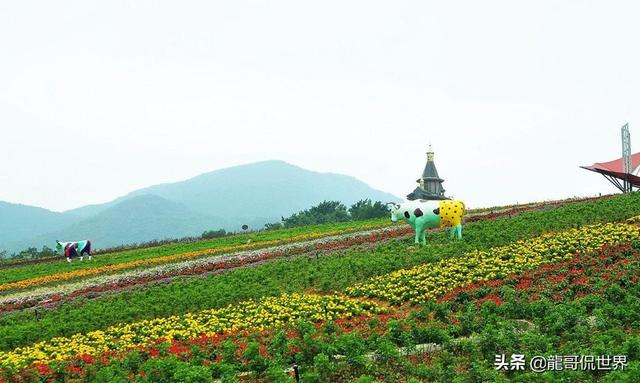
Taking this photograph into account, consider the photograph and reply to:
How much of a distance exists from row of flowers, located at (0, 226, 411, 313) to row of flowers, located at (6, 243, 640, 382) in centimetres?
1219

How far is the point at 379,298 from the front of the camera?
20.6 meters

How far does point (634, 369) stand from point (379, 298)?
11.2 meters

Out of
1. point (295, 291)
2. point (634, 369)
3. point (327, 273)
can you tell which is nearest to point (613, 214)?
point (327, 273)

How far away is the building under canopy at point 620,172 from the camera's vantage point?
5456 centimetres

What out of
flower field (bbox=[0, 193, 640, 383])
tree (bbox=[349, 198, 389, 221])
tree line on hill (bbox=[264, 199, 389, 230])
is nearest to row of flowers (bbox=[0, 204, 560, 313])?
flower field (bbox=[0, 193, 640, 383])

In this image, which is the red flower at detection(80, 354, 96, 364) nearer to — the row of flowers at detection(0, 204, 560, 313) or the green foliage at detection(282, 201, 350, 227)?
the row of flowers at detection(0, 204, 560, 313)

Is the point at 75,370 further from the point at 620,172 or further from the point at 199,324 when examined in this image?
the point at 620,172

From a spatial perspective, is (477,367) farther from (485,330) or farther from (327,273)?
(327,273)

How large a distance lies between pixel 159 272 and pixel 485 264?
19.4 metres

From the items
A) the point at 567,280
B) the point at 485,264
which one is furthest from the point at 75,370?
the point at 485,264

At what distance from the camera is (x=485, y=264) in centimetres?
2262

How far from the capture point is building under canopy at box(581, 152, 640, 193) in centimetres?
5456

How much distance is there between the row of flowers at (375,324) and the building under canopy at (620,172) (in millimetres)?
36658

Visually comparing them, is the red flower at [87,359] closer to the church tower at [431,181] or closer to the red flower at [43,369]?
the red flower at [43,369]
